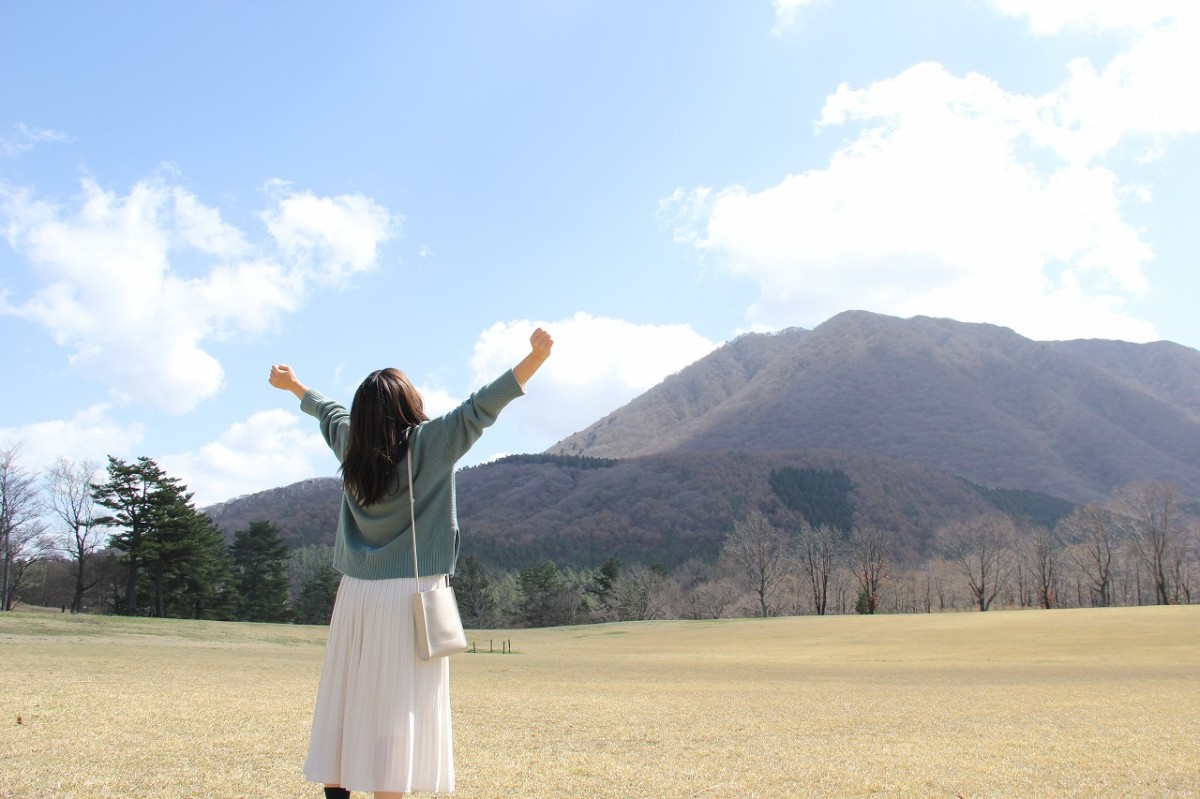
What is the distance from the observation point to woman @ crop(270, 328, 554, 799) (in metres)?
3.62

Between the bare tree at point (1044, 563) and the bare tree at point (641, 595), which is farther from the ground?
the bare tree at point (1044, 563)

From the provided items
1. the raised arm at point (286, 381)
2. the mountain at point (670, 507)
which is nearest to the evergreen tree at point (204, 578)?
the mountain at point (670, 507)

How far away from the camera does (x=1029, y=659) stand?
3275 cm

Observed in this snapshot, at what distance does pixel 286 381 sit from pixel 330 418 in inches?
26.3

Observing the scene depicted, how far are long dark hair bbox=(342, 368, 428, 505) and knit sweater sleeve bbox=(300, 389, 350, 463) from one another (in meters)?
0.22

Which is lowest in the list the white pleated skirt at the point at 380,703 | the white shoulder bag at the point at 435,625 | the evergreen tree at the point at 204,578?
the evergreen tree at the point at 204,578

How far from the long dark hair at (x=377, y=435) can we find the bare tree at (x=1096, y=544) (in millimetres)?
91640

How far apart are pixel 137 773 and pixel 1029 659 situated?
114 ft

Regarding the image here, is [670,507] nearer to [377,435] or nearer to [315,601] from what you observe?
[315,601]

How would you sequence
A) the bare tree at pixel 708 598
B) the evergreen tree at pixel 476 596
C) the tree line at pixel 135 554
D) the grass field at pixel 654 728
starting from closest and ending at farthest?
the grass field at pixel 654 728 → the tree line at pixel 135 554 → the evergreen tree at pixel 476 596 → the bare tree at pixel 708 598

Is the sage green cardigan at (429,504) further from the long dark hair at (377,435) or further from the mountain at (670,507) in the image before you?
the mountain at (670,507)

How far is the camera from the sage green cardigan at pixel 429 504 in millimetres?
3723

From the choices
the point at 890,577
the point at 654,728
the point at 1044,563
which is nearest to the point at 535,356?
the point at 654,728

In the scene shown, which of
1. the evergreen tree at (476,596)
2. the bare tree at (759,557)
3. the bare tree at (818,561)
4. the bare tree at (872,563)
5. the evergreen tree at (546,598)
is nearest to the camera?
the bare tree at (818,561)
